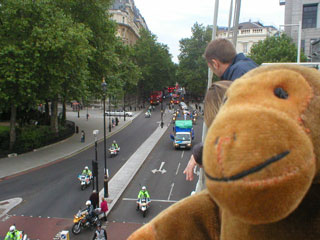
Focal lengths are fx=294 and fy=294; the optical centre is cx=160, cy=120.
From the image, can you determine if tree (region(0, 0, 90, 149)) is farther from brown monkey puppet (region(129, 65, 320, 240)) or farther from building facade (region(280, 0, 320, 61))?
building facade (region(280, 0, 320, 61))

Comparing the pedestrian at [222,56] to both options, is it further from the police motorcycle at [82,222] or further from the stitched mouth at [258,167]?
the police motorcycle at [82,222]

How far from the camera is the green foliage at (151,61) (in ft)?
196

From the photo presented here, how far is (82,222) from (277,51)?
2843 centimetres

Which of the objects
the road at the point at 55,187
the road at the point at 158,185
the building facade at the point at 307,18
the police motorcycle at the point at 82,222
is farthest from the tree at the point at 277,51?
the police motorcycle at the point at 82,222

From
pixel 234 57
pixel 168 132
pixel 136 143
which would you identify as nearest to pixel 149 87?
pixel 168 132

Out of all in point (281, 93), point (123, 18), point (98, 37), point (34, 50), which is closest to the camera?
point (281, 93)

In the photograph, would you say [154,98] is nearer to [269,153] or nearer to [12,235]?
[12,235]

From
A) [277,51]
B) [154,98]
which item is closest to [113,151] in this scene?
[277,51]

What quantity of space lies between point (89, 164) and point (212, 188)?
22.0 meters

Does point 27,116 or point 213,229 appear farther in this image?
point 27,116

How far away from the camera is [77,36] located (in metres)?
21.4

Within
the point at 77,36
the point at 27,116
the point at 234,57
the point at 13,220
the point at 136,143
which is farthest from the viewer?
the point at 27,116

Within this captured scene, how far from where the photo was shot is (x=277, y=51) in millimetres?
32500

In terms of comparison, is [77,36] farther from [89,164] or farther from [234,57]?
[234,57]
